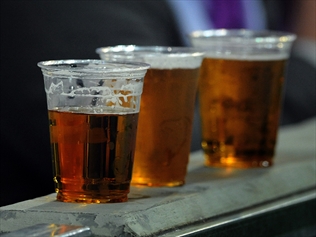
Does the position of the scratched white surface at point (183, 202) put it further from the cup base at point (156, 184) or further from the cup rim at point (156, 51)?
the cup rim at point (156, 51)

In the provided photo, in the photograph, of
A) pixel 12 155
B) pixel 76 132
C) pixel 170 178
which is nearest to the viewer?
pixel 76 132

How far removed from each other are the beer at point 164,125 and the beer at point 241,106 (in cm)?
20

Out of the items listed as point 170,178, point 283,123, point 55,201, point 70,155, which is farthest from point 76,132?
point 283,123

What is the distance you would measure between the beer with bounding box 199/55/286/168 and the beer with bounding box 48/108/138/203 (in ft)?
1.36

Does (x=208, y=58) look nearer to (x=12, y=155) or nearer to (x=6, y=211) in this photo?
(x=12, y=155)

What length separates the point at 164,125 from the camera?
1358 millimetres

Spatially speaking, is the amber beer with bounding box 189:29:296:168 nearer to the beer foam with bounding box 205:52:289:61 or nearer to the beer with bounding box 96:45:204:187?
the beer foam with bounding box 205:52:289:61

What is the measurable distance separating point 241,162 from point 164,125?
0.35 meters

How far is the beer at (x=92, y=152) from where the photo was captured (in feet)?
3.86

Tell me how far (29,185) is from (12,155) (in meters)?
0.09

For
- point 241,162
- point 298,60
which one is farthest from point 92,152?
point 298,60

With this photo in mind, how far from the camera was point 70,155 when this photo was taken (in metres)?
1.19

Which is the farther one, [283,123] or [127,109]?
[283,123]

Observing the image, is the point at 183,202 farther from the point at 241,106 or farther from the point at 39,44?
the point at 39,44
